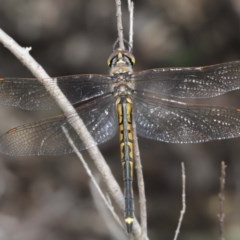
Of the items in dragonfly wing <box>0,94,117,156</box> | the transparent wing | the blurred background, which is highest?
the blurred background

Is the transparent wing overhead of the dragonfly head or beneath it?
beneath

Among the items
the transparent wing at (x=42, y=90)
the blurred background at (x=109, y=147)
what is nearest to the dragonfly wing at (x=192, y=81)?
the transparent wing at (x=42, y=90)

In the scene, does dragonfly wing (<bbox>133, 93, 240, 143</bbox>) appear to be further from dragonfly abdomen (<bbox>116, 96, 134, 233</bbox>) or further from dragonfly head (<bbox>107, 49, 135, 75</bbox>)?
dragonfly head (<bbox>107, 49, 135, 75</bbox>)

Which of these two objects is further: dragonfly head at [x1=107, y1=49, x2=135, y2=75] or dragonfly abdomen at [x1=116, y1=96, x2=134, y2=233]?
dragonfly head at [x1=107, y1=49, x2=135, y2=75]

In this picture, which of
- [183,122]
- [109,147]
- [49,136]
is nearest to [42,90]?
[49,136]

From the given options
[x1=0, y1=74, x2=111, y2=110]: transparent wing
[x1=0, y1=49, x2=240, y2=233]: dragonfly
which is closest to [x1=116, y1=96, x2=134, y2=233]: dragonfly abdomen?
[x1=0, y1=49, x2=240, y2=233]: dragonfly

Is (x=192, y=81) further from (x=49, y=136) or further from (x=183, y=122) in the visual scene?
(x=49, y=136)

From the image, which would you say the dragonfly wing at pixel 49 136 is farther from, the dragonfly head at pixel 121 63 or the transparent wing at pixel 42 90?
the dragonfly head at pixel 121 63
